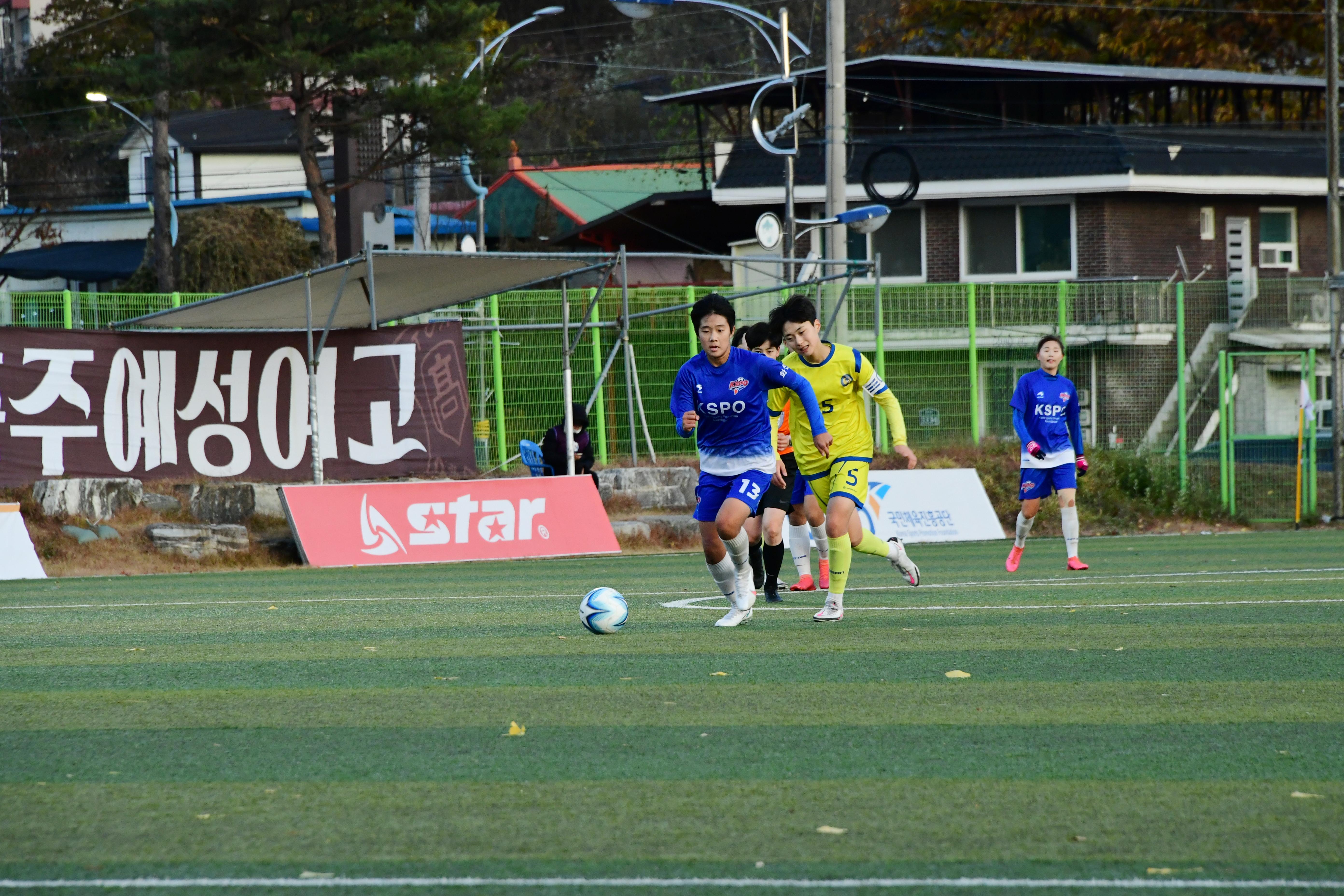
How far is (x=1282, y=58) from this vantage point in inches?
1692

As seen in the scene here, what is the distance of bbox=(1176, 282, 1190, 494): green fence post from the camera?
23891mm

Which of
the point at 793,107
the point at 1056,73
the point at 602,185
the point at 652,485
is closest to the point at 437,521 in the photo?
the point at 652,485

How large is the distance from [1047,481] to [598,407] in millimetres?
9347

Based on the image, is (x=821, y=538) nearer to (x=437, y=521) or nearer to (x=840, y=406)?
(x=840, y=406)

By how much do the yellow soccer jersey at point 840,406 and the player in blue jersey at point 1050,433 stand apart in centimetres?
322

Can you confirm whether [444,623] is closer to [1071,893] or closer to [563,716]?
[563,716]

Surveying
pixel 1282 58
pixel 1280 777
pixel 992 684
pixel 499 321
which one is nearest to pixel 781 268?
pixel 499 321

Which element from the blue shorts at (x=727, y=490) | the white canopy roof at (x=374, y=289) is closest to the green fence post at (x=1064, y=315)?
the white canopy roof at (x=374, y=289)

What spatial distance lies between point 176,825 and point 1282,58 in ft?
146

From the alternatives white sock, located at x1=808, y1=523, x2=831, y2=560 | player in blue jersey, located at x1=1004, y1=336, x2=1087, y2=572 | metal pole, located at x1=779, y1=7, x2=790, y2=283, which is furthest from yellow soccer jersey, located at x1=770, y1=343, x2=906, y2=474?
metal pole, located at x1=779, y1=7, x2=790, y2=283

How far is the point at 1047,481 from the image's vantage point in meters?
13.8

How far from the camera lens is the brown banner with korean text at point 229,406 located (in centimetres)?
1767

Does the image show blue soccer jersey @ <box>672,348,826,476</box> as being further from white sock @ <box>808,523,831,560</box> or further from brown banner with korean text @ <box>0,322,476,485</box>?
brown banner with korean text @ <box>0,322,476,485</box>

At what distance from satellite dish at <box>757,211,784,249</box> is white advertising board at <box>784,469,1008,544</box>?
154 inches
